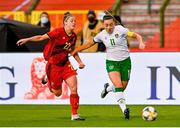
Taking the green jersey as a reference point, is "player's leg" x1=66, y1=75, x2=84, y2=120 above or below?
below

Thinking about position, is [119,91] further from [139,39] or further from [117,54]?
[139,39]

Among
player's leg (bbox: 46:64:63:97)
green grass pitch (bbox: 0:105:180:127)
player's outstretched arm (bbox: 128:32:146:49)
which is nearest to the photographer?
green grass pitch (bbox: 0:105:180:127)

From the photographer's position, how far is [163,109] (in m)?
21.4

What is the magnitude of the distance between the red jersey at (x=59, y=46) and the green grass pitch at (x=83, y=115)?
1.16 m

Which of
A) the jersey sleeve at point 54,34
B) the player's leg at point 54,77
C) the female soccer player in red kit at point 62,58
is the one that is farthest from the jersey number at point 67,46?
the player's leg at point 54,77

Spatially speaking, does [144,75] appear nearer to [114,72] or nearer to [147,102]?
[147,102]

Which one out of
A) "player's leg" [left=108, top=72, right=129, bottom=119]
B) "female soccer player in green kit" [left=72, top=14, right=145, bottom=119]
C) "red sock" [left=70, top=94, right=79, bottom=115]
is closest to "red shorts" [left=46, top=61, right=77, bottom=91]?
"female soccer player in green kit" [left=72, top=14, right=145, bottom=119]

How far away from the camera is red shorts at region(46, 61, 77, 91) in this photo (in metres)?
18.9

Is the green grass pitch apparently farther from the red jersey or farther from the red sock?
the red jersey

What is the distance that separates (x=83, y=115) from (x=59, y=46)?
1632 mm

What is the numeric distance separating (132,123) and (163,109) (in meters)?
3.90

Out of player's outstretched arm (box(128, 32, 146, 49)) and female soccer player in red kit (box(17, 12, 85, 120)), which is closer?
player's outstretched arm (box(128, 32, 146, 49))

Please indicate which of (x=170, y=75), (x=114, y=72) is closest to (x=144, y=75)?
(x=170, y=75)

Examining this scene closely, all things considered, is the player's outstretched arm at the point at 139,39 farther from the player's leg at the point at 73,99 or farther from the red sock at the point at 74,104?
the red sock at the point at 74,104
